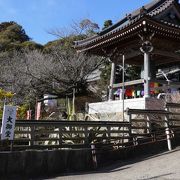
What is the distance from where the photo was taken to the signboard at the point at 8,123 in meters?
9.00

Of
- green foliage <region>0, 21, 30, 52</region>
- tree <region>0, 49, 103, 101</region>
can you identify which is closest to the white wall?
tree <region>0, 49, 103, 101</region>

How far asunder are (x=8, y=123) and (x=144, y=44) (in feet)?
29.7

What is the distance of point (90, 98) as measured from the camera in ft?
83.9

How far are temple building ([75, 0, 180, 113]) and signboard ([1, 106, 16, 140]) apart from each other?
6286 mm

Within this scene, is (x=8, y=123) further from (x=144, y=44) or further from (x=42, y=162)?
(x=144, y=44)

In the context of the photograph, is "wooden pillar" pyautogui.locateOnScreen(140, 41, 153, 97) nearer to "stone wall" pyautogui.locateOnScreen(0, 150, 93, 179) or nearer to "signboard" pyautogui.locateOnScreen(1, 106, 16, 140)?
"stone wall" pyautogui.locateOnScreen(0, 150, 93, 179)

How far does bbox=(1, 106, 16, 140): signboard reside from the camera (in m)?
9.00

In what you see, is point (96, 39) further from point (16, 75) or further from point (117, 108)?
point (16, 75)

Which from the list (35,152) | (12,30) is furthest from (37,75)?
(12,30)

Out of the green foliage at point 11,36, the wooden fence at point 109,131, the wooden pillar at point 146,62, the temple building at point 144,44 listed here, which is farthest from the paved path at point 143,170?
the green foliage at point 11,36

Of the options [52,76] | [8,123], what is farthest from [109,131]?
[52,76]

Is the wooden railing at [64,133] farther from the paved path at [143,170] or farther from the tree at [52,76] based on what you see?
the tree at [52,76]

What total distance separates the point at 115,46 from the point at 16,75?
12.3 m

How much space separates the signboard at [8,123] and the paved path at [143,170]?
1.79 m
